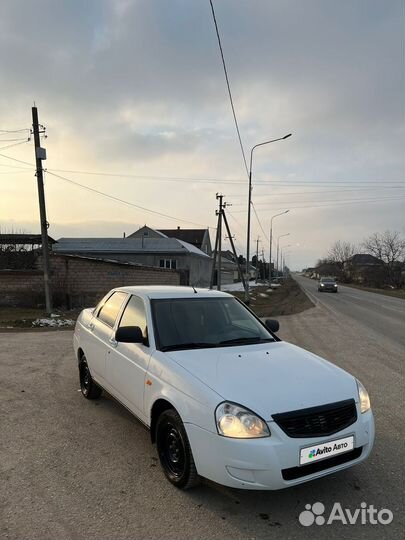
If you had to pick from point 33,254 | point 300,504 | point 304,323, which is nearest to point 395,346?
point 304,323

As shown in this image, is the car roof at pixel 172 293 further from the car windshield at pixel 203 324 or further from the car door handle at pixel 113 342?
the car door handle at pixel 113 342

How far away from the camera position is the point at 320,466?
3.00 meters

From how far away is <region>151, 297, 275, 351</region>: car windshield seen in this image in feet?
13.2

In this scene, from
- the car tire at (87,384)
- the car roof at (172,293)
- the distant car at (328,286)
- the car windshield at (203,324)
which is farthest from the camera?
the distant car at (328,286)

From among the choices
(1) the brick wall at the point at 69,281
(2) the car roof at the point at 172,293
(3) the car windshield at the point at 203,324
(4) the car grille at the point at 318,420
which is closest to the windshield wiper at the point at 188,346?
(3) the car windshield at the point at 203,324

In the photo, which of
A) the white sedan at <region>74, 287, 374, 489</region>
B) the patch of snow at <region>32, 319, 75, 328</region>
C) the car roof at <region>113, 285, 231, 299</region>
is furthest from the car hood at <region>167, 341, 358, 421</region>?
the patch of snow at <region>32, 319, 75, 328</region>

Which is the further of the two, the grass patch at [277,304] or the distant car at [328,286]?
the distant car at [328,286]

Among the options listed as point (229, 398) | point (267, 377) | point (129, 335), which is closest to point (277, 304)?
point (129, 335)

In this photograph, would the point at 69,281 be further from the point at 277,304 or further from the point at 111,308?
the point at 111,308

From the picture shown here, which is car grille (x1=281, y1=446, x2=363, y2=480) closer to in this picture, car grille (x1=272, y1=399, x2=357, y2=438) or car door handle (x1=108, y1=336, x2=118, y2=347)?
car grille (x1=272, y1=399, x2=357, y2=438)

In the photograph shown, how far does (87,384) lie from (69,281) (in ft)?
50.4

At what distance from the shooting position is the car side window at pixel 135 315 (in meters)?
4.27

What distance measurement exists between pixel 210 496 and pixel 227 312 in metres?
1.95

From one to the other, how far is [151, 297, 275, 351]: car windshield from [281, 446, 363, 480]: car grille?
1393 millimetres
